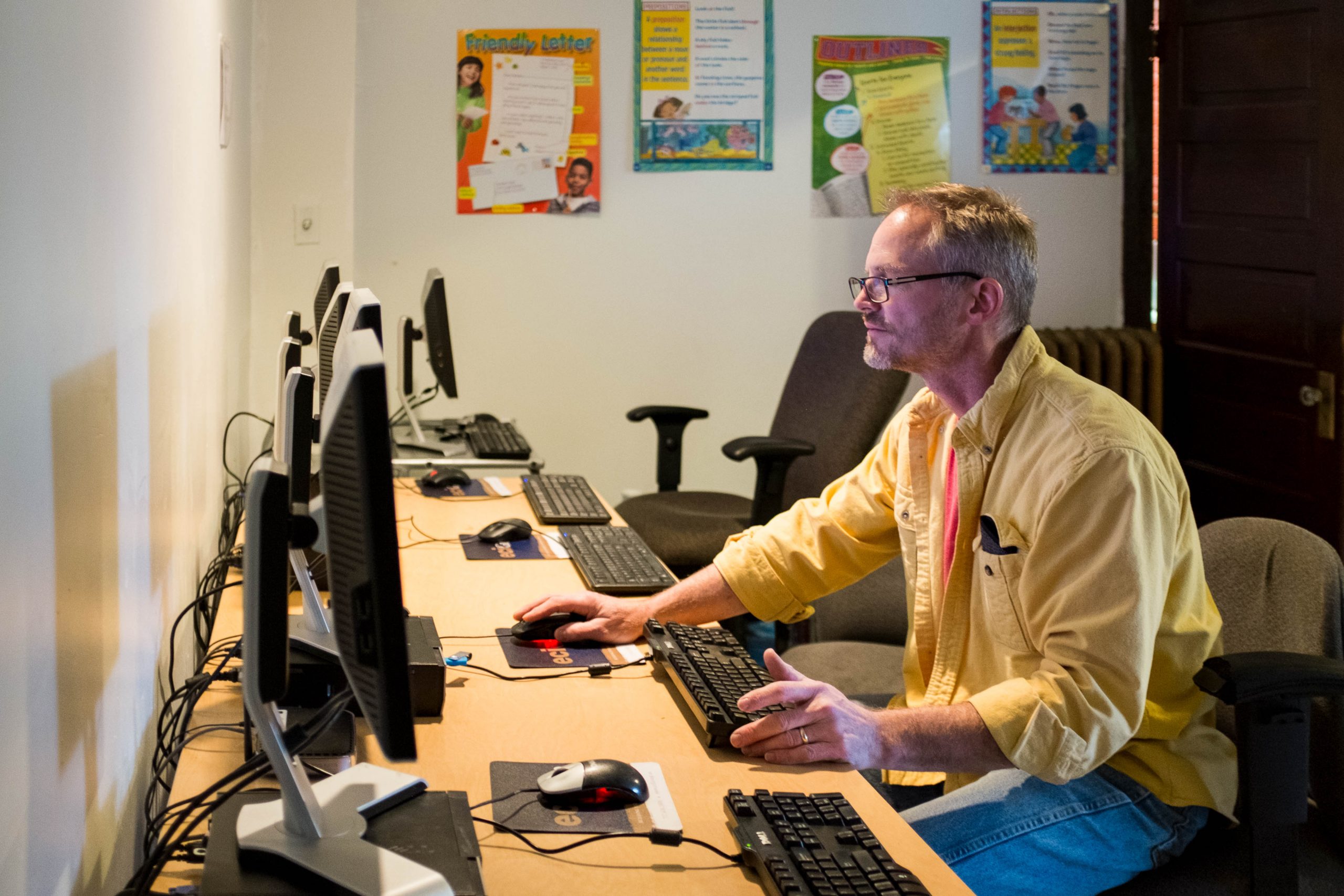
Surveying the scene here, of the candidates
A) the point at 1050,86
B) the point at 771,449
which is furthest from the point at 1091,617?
the point at 1050,86

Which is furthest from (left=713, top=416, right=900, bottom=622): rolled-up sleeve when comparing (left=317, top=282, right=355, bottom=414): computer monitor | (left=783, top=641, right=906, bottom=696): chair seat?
(left=317, top=282, right=355, bottom=414): computer monitor

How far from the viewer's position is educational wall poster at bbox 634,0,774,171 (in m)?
3.93

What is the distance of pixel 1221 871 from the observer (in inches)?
58.4

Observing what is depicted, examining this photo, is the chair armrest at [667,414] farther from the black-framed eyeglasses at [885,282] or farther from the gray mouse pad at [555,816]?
the gray mouse pad at [555,816]

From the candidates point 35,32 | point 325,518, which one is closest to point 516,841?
point 325,518

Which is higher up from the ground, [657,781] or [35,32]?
[35,32]

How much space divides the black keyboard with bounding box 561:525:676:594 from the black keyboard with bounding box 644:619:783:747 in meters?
0.21

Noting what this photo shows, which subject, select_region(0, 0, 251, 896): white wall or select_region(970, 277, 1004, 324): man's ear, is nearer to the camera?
select_region(0, 0, 251, 896): white wall

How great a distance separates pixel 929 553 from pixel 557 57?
2604 millimetres

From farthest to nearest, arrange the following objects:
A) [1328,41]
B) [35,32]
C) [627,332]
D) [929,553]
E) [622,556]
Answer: [627,332] < [1328,41] < [622,556] < [929,553] < [35,32]

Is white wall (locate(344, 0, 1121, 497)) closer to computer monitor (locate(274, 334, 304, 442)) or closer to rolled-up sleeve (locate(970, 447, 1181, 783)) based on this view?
computer monitor (locate(274, 334, 304, 442))

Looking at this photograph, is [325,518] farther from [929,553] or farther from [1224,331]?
[1224,331]

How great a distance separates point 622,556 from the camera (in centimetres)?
213

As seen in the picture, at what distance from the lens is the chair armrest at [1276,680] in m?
1.39
